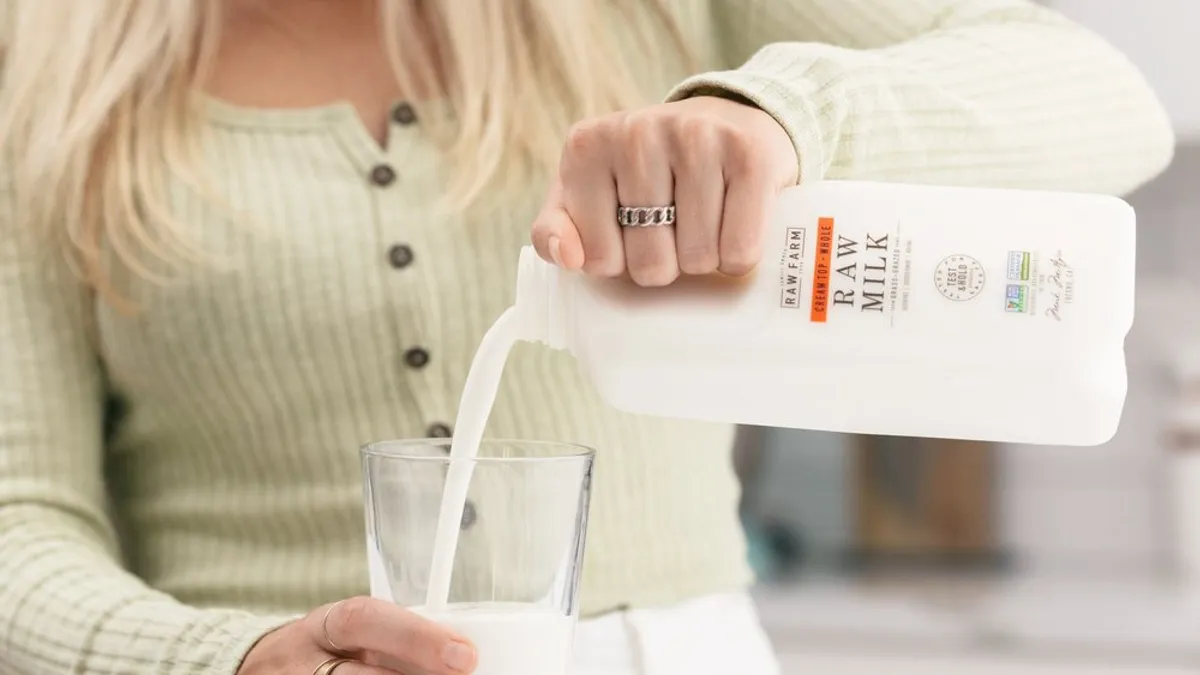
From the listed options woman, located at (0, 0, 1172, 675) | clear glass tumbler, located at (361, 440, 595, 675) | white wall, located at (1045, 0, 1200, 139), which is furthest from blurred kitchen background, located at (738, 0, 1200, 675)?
clear glass tumbler, located at (361, 440, 595, 675)

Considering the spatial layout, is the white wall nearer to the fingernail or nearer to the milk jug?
the milk jug

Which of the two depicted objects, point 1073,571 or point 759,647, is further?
point 1073,571

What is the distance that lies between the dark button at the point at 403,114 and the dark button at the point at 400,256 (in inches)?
3.2

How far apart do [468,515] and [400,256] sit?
0.26 m

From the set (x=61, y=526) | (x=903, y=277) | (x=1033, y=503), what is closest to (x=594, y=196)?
(x=903, y=277)

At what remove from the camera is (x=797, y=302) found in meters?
0.51

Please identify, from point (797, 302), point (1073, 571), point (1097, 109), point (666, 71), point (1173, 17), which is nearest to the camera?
point (797, 302)

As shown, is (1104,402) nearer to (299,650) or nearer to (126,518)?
(299,650)

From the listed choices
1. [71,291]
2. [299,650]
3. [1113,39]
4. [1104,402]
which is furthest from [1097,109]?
[1113,39]

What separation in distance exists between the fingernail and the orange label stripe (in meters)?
0.18

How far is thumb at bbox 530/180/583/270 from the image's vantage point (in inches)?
19.0

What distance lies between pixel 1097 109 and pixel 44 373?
61 cm
